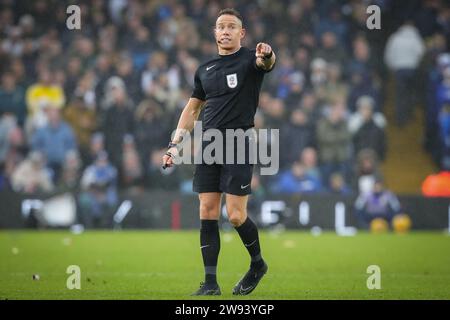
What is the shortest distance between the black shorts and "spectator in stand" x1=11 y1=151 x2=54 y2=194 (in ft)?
36.2

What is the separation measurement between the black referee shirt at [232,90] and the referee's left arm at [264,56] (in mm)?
105

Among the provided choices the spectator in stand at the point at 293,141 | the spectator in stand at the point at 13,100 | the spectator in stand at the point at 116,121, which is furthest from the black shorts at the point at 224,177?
the spectator in stand at the point at 13,100

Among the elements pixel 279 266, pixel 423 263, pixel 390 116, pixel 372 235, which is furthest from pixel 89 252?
pixel 390 116

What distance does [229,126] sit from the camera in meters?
9.33

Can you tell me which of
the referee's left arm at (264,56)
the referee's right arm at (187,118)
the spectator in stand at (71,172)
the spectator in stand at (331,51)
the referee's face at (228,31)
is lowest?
the spectator in stand at (71,172)

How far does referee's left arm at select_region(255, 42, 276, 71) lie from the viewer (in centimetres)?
905

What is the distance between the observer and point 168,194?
64.6 feet

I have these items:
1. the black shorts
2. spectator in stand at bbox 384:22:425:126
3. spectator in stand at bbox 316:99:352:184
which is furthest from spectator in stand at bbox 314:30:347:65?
the black shorts

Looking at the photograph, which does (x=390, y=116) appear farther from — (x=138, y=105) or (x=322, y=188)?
(x=138, y=105)

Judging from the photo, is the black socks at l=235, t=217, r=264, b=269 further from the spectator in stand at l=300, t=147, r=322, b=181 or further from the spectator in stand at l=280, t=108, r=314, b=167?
the spectator in stand at l=280, t=108, r=314, b=167

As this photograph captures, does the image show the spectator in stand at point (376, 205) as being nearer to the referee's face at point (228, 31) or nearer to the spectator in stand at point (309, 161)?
the spectator in stand at point (309, 161)

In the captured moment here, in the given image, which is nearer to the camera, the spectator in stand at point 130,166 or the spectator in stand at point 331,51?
the spectator in stand at point 130,166

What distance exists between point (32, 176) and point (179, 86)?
3.68m

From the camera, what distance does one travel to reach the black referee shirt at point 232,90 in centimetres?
936
